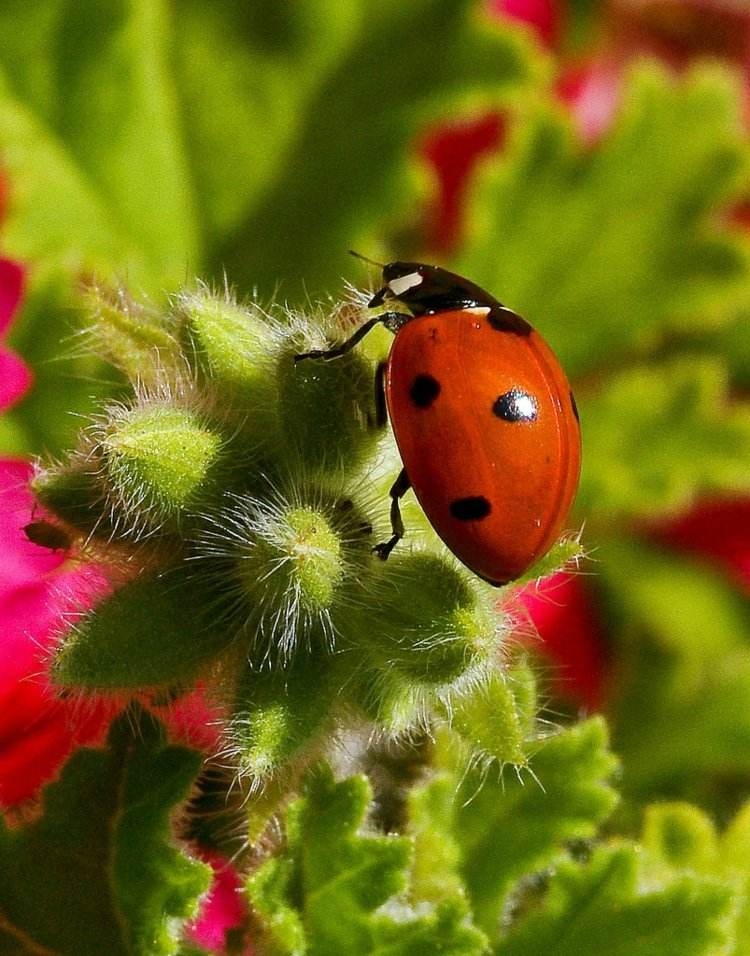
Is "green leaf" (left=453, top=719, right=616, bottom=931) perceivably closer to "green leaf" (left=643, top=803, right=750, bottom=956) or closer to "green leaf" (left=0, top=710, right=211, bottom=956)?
"green leaf" (left=643, top=803, right=750, bottom=956)

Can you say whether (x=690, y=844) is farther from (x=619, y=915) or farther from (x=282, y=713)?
(x=282, y=713)

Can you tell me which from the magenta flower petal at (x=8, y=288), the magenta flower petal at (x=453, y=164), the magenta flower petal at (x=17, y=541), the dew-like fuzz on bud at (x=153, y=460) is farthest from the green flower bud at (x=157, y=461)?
the magenta flower petal at (x=453, y=164)

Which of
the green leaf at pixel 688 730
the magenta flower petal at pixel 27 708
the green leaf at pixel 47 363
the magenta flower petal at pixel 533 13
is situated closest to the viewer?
the magenta flower petal at pixel 27 708

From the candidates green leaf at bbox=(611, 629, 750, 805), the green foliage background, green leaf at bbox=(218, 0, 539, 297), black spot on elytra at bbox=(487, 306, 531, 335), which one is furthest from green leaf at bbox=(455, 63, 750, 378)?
black spot on elytra at bbox=(487, 306, 531, 335)

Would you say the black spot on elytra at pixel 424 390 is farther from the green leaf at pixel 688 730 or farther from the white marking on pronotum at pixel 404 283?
the green leaf at pixel 688 730

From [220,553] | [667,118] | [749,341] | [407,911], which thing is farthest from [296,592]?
[749,341]

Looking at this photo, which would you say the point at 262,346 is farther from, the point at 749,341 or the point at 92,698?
the point at 749,341
